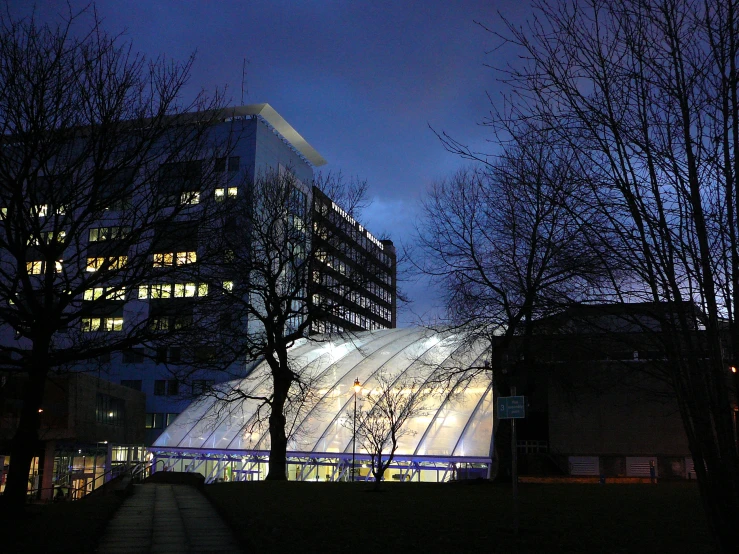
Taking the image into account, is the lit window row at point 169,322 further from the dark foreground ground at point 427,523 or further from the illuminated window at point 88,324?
the dark foreground ground at point 427,523

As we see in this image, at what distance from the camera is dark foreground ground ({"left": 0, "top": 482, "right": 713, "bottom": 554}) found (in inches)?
439

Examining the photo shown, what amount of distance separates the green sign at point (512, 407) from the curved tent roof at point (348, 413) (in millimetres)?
18379

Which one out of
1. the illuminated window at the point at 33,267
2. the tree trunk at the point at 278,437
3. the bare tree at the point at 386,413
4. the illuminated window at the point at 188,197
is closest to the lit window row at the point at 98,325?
the illuminated window at the point at 33,267

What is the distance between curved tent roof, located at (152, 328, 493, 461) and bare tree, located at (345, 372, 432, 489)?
0.37m

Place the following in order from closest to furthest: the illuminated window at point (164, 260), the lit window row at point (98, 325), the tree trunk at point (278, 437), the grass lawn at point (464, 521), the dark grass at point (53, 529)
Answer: the dark grass at point (53, 529), the grass lawn at point (464, 521), the illuminated window at point (164, 260), the lit window row at point (98, 325), the tree trunk at point (278, 437)

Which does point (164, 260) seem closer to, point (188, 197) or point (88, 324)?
point (188, 197)

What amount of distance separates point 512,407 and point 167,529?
698 cm

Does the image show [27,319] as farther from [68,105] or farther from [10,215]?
[68,105]

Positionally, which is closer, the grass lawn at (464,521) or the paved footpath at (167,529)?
the grass lawn at (464,521)

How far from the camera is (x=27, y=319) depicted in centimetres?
1326

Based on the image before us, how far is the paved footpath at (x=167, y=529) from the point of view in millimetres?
11609

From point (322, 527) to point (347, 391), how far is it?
31180 mm

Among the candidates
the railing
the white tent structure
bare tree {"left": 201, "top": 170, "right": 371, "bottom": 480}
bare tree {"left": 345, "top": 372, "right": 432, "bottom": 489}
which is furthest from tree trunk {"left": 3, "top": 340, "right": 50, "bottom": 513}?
the railing

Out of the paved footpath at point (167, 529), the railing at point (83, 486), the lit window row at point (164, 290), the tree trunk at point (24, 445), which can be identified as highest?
the lit window row at point (164, 290)
